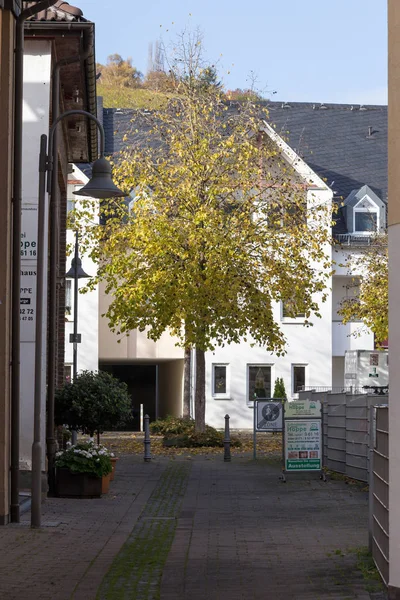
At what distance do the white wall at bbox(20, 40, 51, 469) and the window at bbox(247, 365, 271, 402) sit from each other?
31.4 m

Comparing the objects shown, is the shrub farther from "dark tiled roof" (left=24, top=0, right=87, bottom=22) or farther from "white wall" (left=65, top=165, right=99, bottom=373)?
"white wall" (left=65, top=165, right=99, bottom=373)

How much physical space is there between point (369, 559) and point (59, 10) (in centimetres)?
1017

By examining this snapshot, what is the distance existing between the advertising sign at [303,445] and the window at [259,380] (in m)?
26.6

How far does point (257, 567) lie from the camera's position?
996cm

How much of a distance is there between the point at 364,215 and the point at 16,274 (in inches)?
1523

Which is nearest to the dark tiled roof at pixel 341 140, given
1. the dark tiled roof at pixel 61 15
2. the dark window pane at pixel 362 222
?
the dark window pane at pixel 362 222

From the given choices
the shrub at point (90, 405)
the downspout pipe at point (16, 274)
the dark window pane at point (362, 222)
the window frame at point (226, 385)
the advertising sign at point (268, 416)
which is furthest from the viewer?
the dark window pane at point (362, 222)

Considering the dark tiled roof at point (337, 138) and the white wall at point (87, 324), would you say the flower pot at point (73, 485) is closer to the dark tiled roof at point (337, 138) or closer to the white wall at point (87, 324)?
the white wall at point (87, 324)

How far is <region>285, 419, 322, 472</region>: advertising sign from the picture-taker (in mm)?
20578

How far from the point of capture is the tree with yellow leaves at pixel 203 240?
2945 centimetres

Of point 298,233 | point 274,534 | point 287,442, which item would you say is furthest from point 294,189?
point 274,534

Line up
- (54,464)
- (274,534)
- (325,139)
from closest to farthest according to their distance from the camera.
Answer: (274,534), (54,464), (325,139)

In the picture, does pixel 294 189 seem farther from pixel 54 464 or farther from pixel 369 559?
pixel 369 559

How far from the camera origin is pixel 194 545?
1162cm
